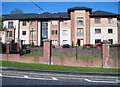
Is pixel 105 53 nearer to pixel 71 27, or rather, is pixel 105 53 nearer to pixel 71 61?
pixel 71 61

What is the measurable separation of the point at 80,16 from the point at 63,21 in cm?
485

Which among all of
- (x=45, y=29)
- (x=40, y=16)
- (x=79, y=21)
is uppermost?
(x=40, y=16)

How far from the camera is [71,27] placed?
59.0 meters

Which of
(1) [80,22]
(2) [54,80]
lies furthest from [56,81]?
(1) [80,22]

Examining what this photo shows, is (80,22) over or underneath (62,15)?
underneath

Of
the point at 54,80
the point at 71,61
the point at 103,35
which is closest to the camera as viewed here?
the point at 54,80

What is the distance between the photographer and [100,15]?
58.2 metres

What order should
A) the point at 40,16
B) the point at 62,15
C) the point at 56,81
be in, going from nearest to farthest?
the point at 56,81
the point at 62,15
the point at 40,16

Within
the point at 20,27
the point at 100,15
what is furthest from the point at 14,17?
the point at 100,15

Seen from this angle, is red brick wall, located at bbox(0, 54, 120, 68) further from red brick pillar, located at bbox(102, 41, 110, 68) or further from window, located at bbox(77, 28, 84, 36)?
window, located at bbox(77, 28, 84, 36)

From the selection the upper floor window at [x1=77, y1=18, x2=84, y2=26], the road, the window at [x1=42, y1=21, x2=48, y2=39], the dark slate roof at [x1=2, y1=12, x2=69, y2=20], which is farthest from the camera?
the window at [x1=42, y1=21, x2=48, y2=39]

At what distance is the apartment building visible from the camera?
5797 centimetres

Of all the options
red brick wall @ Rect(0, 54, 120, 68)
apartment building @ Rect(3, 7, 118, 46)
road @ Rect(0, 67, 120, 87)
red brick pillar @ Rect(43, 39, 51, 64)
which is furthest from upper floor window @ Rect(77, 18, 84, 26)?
road @ Rect(0, 67, 120, 87)

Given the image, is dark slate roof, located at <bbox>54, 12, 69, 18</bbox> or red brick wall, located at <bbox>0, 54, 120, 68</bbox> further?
dark slate roof, located at <bbox>54, 12, 69, 18</bbox>
